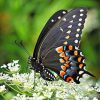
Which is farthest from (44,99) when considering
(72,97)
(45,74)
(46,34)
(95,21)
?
(95,21)

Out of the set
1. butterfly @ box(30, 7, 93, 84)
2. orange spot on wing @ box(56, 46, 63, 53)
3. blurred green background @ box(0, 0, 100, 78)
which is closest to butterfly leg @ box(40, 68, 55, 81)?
butterfly @ box(30, 7, 93, 84)

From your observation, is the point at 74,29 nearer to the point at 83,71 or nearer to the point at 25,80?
the point at 83,71

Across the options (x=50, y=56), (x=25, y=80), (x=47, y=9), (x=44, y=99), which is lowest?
(x=44, y=99)

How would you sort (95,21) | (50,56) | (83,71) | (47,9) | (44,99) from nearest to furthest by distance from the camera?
(44,99) → (83,71) → (50,56) → (47,9) → (95,21)

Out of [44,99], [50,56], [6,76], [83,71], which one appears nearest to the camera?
[44,99]

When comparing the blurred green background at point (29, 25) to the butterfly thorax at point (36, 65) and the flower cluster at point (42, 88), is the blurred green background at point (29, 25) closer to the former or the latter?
the butterfly thorax at point (36, 65)

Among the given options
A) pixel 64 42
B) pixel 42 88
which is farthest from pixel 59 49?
pixel 42 88

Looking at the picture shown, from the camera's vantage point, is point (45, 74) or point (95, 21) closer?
point (45, 74)
